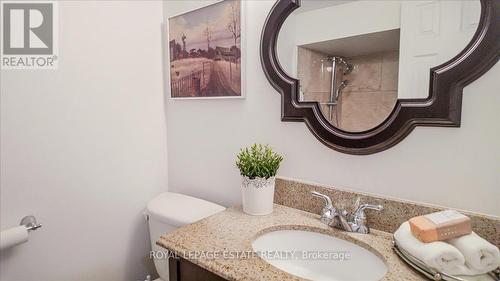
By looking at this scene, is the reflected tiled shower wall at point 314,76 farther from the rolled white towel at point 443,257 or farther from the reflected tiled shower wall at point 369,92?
the rolled white towel at point 443,257

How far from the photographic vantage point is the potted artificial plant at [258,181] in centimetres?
103

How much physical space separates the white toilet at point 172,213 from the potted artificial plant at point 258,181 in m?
0.23

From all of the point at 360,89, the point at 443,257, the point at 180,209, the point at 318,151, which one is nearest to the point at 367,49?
the point at 360,89

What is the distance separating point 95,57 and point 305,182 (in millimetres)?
1041

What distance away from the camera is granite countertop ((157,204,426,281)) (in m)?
0.70

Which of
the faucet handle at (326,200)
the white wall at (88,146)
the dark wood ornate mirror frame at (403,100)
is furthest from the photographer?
the white wall at (88,146)

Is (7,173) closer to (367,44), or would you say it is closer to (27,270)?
(27,270)

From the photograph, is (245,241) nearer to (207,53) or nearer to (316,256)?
(316,256)

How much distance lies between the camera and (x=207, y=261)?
76 centimetres

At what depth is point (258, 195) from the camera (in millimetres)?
1026

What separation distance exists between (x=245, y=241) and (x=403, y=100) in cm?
62

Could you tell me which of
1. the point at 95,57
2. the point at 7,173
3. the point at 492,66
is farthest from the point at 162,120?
the point at 492,66

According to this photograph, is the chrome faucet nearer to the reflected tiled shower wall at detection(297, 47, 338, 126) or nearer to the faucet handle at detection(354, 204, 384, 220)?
the faucet handle at detection(354, 204, 384, 220)

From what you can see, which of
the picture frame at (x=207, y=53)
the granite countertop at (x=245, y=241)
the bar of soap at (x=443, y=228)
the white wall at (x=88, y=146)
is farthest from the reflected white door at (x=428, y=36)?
the white wall at (x=88, y=146)
